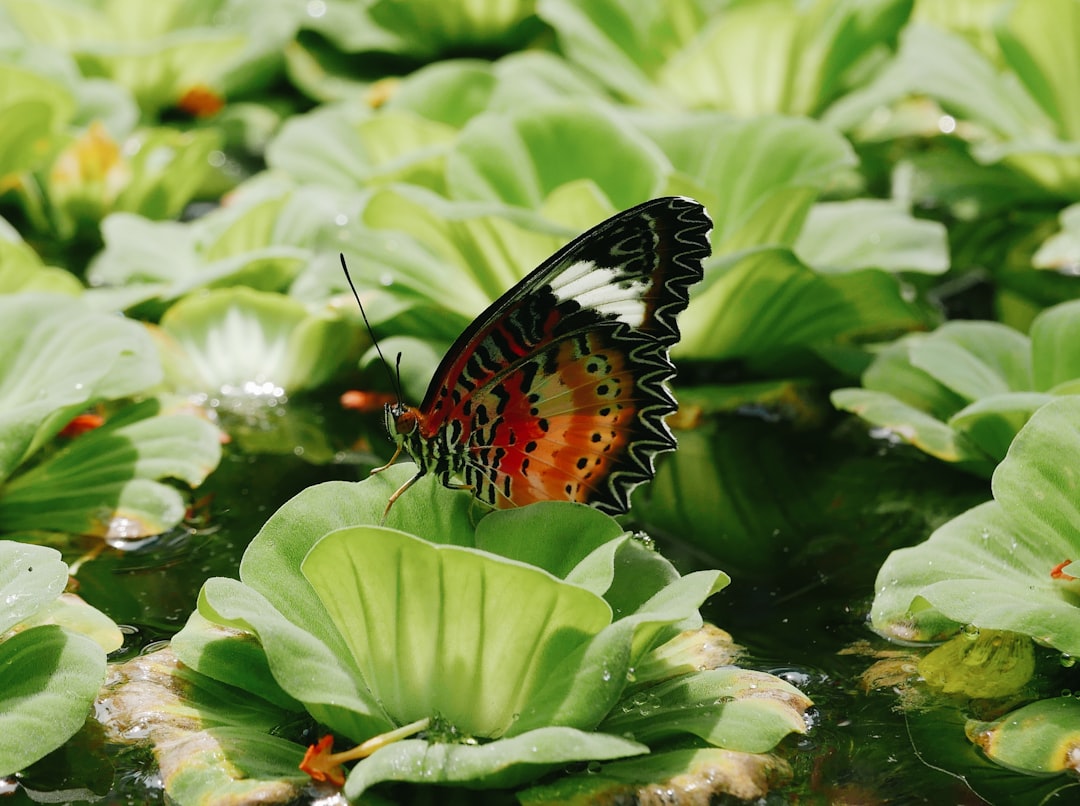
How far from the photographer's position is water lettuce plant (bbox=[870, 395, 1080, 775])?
4.76 ft

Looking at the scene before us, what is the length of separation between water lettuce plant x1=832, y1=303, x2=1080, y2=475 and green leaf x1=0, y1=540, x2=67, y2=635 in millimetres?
1230

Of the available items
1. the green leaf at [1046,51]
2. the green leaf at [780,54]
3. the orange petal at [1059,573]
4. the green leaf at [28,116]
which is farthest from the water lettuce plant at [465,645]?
the green leaf at [1046,51]

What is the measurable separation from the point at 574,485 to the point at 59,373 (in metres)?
0.77

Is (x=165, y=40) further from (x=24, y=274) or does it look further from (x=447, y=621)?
(x=447, y=621)

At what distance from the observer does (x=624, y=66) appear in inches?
139

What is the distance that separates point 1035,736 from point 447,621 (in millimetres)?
632

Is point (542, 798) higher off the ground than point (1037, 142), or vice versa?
point (1037, 142)

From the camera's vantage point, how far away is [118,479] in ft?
6.76

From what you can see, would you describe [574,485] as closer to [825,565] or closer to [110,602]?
[825,565]

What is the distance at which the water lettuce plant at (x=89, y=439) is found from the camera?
1.97m

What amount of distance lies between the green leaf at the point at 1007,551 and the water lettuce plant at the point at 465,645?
239mm

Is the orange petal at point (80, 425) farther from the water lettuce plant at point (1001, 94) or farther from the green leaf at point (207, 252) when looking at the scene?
the water lettuce plant at point (1001, 94)

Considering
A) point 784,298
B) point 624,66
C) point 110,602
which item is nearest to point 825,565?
point 784,298

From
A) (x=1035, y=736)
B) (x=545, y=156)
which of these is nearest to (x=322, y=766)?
(x=1035, y=736)
